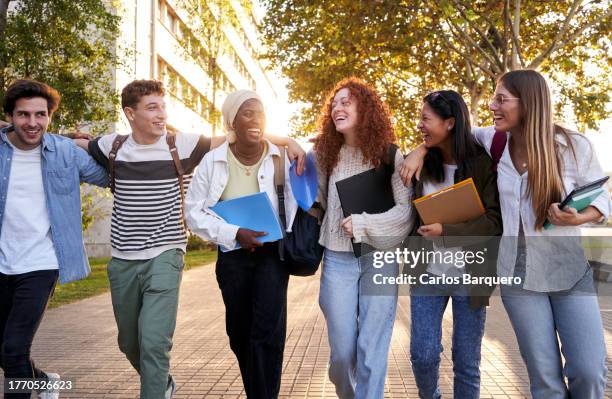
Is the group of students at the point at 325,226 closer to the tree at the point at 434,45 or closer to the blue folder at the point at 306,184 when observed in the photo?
the blue folder at the point at 306,184

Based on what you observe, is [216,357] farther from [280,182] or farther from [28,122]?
[28,122]

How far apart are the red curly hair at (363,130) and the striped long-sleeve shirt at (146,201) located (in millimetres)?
917

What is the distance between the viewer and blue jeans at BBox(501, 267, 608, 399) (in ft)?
10.8

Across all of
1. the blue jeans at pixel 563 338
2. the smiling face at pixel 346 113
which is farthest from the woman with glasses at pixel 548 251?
the smiling face at pixel 346 113

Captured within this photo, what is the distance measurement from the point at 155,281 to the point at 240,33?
4736 cm

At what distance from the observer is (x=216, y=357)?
664cm

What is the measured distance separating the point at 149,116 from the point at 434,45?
14.8m

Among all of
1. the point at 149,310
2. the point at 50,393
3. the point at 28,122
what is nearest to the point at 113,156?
the point at 28,122

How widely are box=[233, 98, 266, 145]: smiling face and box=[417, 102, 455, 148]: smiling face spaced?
3.28ft

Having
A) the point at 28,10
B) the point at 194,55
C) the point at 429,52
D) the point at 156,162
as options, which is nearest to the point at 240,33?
the point at 194,55

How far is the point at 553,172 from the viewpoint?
Result: 3.43 meters

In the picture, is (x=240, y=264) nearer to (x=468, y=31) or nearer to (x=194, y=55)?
(x=468, y=31)

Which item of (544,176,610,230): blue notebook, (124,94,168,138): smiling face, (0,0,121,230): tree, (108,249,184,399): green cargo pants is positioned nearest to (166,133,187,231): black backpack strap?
(124,94,168,138): smiling face

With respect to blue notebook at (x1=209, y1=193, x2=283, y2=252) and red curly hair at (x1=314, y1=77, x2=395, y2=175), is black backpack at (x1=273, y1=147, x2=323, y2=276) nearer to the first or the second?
blue notebook at (x1=209, y1=193, x2=283, y2=252)
